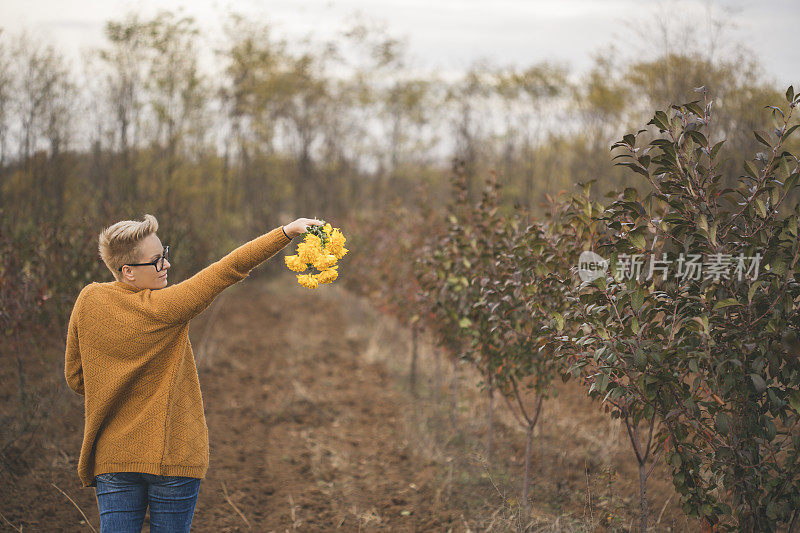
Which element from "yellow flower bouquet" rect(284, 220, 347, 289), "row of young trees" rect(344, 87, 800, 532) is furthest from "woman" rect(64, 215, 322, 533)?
"row of young trees" rect(344, 87, 800, 532)

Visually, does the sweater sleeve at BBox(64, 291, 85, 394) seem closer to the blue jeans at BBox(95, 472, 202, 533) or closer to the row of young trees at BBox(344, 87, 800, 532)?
the blue jeans at BBox(95, 472, 202, 533)

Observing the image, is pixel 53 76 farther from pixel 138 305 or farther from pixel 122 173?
pixel 138 305

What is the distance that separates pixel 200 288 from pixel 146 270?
259mm

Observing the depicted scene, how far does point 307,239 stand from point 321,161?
2013 cm

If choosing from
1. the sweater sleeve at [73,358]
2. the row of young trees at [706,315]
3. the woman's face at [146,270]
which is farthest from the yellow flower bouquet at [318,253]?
the row of young trees at [706,315]

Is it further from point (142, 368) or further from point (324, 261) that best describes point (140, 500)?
point (324, 261)

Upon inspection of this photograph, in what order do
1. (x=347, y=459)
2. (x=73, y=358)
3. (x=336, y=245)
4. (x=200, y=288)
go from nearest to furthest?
(x=200, y=288), (x=73, y=358), (x=336, y=245), (x=347, y=459)

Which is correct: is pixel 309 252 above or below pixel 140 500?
above

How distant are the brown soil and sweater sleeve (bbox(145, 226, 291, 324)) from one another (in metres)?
2.46

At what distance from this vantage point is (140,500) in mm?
2467

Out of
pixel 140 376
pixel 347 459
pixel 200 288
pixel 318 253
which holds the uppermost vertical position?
Answer: pixel 318 253

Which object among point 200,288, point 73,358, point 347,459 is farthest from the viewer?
point 347,459

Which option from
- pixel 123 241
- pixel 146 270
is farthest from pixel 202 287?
pixel 123 241

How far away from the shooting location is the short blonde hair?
2.42 metres
